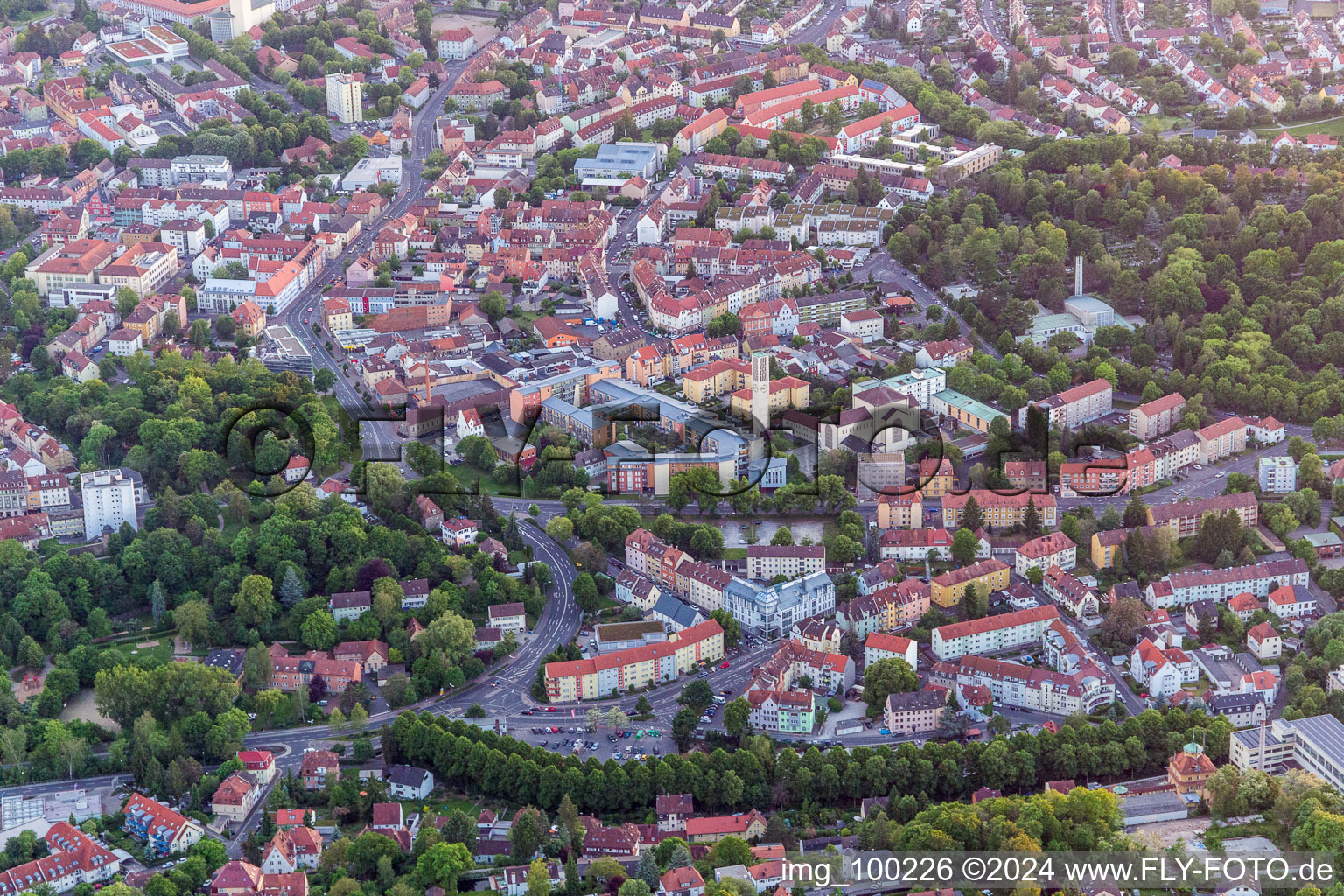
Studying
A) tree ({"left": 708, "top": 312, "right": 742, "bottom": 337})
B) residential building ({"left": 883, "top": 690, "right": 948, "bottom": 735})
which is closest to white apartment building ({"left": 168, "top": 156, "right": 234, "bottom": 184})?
tree ({"left": 708, "top": 312, "right": 742, "bottom": 337})

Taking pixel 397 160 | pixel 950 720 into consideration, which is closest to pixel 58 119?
pixel 397 160

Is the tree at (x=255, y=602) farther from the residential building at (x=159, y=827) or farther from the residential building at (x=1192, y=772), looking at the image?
the residential building at (x=1192, y=772)

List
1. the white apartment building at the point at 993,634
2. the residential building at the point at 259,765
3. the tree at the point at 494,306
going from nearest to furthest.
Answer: the residential building at the point at 259,765
the white apartment building at the point at 993,634
the tree at the point at 494,306

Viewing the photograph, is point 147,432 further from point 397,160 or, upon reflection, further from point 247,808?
point 397,160

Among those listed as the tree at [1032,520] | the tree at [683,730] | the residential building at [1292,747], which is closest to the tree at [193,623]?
the tree at [683,730]

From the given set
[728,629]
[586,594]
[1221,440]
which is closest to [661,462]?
[586,594]

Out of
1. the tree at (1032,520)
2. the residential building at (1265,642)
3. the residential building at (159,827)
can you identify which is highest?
the tree at (1032,520)
